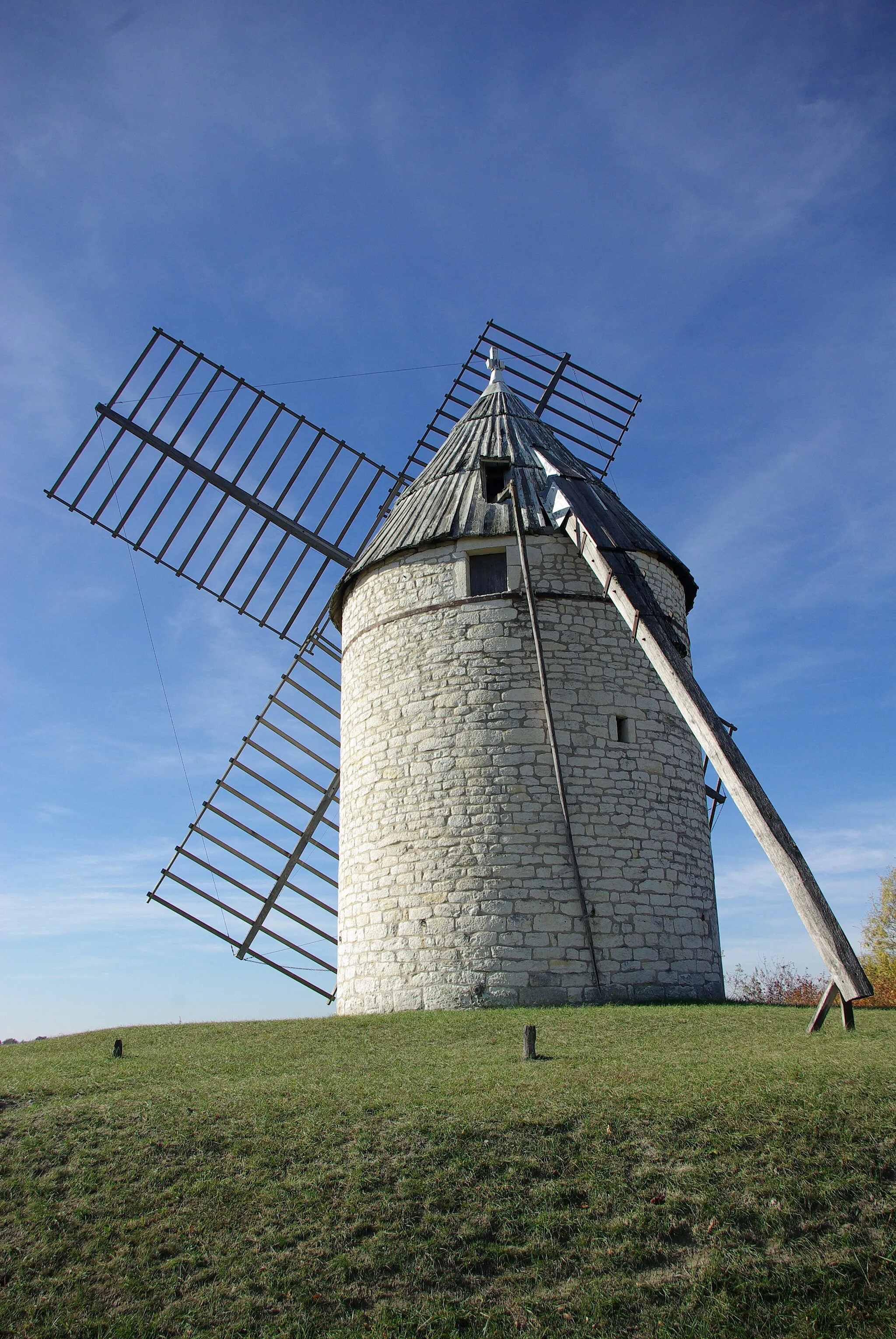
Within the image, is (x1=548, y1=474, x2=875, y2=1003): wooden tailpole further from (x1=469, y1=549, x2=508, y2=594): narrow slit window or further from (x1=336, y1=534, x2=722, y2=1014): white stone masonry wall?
(x1=469, y1=549, x2=508, y2=594): narrow slit window

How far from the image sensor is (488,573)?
12.6 meters

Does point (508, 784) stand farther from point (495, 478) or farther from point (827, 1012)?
point (495, 478)

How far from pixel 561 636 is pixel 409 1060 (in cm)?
566

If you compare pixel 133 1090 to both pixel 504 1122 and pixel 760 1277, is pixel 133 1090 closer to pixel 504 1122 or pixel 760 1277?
pixel 504 1122

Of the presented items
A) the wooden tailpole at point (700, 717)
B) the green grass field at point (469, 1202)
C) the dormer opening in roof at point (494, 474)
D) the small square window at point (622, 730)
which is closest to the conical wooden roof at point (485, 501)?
the dormer opening in roof at point (494, 474)

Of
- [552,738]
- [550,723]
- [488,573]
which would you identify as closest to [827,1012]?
[552,738]

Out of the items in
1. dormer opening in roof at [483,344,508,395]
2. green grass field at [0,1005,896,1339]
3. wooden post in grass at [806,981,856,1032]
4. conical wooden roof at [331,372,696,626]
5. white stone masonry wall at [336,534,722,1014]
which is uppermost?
dormer opening in roof at [483,344,508,395]

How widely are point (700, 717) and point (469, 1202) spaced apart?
558cm

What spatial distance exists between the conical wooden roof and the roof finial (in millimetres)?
656

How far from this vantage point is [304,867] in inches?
627

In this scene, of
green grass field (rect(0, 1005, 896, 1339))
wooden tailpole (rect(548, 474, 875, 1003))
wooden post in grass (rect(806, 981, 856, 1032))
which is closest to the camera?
green grass field (rect(0, 1005, 896, 1339))

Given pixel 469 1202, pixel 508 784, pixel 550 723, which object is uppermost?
pixel 550 723

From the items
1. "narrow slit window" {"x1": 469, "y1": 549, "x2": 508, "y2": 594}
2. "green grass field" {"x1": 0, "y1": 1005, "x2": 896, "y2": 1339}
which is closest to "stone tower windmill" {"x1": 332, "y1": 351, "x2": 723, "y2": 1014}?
"narrow slit window" {"x1": 469, "y1": 549, "x2": 508, "y2": 594}

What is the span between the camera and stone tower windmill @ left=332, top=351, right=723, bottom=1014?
10.9 metres
